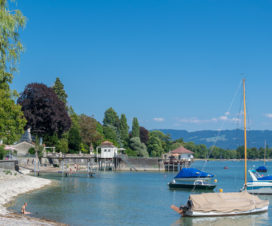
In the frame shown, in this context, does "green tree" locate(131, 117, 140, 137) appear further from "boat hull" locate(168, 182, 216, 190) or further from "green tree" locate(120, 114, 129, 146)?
"boat hull" locate(168, 182, 216, 190)

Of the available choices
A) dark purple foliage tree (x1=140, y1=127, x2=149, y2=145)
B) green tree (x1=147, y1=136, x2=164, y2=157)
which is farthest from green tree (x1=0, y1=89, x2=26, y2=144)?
dark purple foliage tree (x1=140, y1=127, x2=149, y2=145)

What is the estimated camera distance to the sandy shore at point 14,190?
2995cm

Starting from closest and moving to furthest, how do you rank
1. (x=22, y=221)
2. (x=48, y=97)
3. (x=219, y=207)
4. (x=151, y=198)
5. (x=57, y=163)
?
1. (x=22, y=221)
2. (x=219, y=207)
3. (x=151, y=198)
4. (x=48, y=97)
5. (x=57, y=163)

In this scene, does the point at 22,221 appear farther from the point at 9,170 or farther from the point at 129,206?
the point at 9,170

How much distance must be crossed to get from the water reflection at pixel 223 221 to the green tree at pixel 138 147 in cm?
11509

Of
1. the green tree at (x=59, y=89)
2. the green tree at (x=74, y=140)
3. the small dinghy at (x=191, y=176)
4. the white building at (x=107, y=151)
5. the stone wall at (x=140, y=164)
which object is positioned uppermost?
the green tree at (x=59, y=89)

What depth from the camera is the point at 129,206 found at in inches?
1794

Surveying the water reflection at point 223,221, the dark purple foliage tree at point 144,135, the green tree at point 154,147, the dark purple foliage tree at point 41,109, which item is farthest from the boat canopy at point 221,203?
the dark purple foliage tree at point 144,135

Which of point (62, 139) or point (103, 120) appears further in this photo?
point (103, 120)

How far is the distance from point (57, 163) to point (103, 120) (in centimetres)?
7578

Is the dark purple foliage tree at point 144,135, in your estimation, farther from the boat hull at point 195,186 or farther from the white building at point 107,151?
the boat hull at point 195,186

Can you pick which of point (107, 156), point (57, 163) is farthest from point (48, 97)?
point (107, 156)

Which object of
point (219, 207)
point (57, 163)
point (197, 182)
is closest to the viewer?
point (219, 207)

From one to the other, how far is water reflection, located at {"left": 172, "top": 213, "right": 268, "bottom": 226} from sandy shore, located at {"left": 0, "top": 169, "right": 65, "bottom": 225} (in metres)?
11.5
